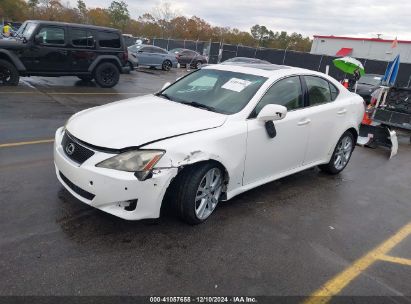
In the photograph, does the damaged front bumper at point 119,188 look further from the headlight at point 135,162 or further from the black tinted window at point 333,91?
the black tinted window at point 333,91

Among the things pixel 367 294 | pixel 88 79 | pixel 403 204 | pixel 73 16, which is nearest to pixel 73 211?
pixel 367 294

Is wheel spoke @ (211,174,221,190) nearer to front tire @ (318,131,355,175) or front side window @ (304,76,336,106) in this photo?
front side window @ (304,76,336,106)

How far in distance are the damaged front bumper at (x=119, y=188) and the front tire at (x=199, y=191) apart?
0.68ft

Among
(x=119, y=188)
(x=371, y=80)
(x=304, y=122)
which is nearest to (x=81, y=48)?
(x=304, y=122)

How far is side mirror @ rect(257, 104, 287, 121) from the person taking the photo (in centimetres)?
413

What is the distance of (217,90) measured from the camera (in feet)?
15.2

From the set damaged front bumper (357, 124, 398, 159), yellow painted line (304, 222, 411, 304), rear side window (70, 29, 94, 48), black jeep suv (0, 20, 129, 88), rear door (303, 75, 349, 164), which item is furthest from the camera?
rear side window (70, 29, 94, 48)

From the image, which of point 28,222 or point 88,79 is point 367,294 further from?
point 88,79

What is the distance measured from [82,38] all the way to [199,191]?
9.66 meters

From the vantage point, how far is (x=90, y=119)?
3953 mm

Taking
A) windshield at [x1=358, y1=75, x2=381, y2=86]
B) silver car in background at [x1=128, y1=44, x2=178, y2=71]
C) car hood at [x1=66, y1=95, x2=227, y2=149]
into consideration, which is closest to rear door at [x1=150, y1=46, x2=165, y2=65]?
silver car in background at [x1=128, y1=44, x2=178, y2=71]

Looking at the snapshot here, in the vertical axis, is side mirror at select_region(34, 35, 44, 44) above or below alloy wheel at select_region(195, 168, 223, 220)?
above

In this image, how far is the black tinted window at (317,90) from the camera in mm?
5125

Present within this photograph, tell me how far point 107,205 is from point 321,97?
11.1 feet
